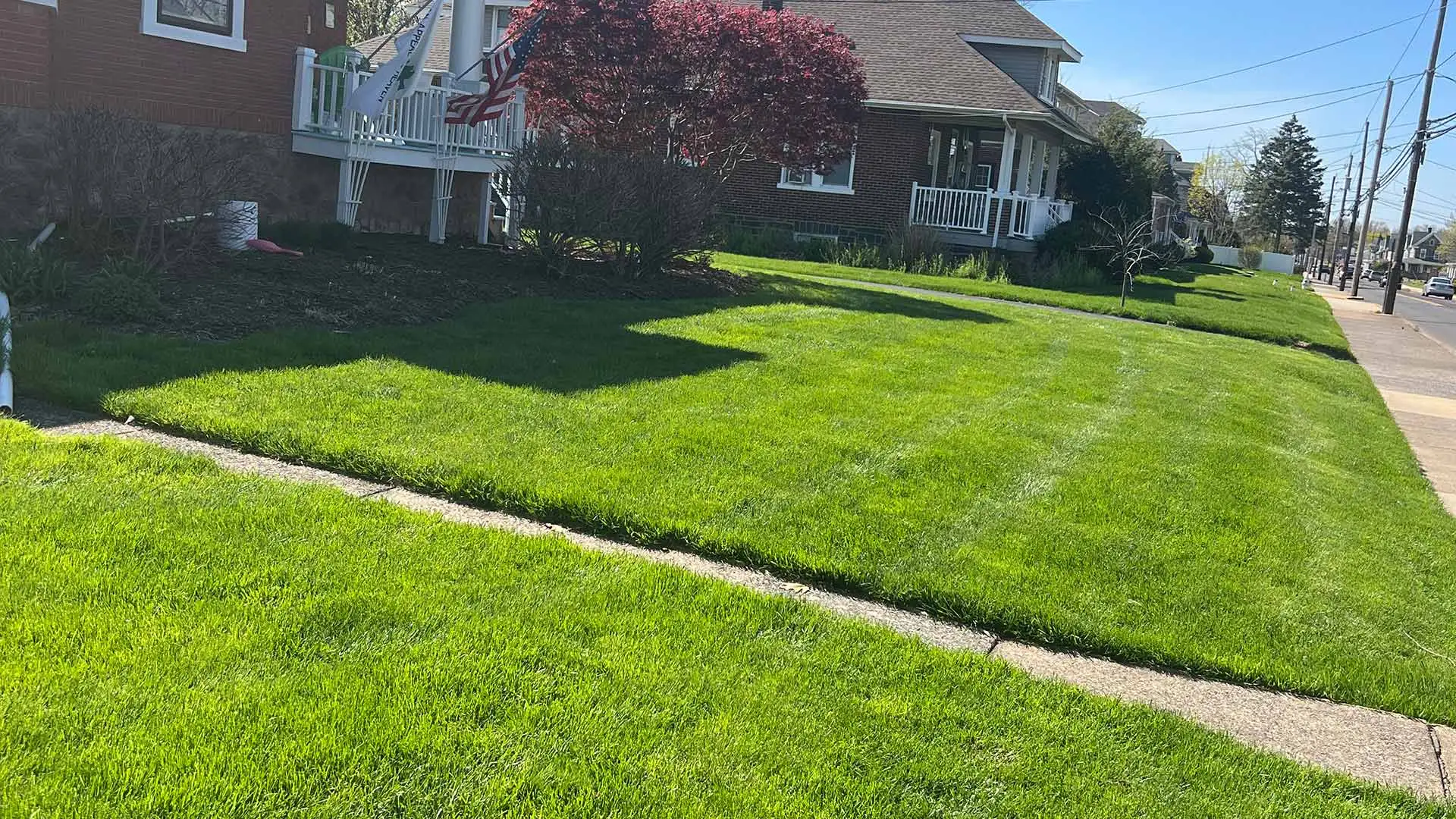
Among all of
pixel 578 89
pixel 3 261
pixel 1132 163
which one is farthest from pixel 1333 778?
pixel 1132 163

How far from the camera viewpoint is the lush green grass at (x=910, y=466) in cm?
458

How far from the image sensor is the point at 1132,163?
1312 inches

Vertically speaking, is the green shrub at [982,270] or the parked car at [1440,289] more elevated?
the parked car at [1440,289]

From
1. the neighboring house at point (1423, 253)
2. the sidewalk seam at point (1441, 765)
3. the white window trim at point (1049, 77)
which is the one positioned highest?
the neighboring house at point (1423, 253)

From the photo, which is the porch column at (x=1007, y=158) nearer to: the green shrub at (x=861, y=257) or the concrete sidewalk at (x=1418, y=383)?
the green shrub at (x=861, y=257)

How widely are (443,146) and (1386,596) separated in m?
11.7

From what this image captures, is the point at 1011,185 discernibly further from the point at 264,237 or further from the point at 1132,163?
the point at 264,237

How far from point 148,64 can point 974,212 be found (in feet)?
57.8

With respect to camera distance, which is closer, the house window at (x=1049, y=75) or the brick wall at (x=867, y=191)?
the brick wall at (x=867, y=191)

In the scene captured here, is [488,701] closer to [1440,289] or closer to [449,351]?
[449,351]

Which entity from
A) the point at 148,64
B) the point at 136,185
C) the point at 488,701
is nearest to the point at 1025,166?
the point at 148,64

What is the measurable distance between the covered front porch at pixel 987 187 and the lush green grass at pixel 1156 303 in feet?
8.46

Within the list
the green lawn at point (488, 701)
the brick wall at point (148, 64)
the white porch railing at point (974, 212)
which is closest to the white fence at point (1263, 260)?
the white porch railing at point (974, 212)

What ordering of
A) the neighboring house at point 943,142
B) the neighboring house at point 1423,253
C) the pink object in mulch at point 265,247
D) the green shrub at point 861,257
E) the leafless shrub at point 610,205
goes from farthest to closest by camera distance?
the neighboring house at point 1423,253
the neighboring house at point 943,142
the green shrub at point 861,257
the leafless shrub at point 610,205
the pink object in mulch at point 265,247
